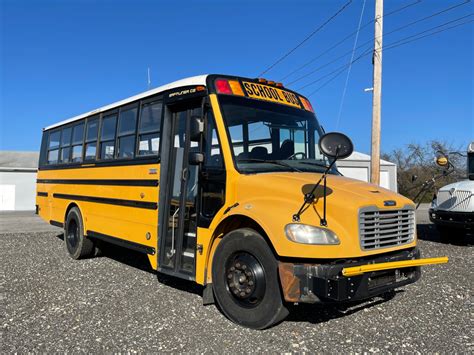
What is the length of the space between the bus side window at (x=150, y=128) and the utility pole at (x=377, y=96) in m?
6.28

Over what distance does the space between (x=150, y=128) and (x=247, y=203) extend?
231 cm

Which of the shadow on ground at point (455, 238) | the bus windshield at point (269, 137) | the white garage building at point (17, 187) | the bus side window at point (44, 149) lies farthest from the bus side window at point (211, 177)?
the white garage building at point (17, 187)

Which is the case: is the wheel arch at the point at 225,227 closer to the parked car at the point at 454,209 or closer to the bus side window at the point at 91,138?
the bus side window at the point at 91,138

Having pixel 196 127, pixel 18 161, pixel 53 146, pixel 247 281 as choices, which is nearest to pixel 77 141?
pixel 53 146

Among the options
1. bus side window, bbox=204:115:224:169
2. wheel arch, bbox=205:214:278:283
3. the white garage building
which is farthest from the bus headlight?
the white garage building

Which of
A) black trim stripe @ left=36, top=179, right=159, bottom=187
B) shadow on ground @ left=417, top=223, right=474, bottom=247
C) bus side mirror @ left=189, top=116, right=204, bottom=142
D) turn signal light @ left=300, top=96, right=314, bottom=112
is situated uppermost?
turn signal light @ left=300, top=96, right=314, bottom=112

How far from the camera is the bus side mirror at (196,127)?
477 centimetres

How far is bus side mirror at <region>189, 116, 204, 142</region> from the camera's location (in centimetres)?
477

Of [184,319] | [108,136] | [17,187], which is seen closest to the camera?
[184,319]

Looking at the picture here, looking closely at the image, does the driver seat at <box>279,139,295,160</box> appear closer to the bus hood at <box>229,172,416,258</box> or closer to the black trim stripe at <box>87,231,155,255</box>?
the bus hood at <box>229,172,416,258</box>

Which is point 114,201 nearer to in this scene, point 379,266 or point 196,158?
point 196,158

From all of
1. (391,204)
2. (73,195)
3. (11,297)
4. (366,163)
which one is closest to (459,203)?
(391,204)

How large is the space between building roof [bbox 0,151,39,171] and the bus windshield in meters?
24.8

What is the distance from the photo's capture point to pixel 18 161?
1145 inches
